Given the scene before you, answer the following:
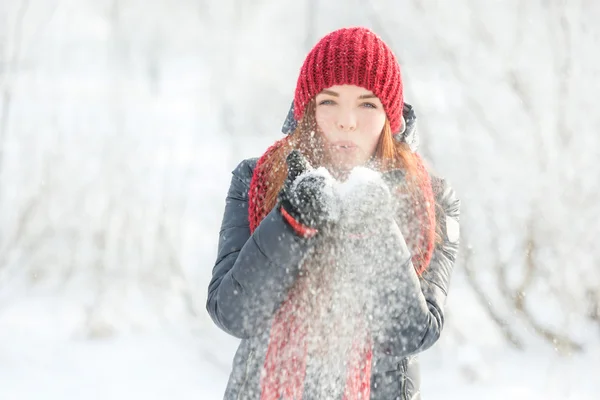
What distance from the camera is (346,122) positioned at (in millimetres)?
1310

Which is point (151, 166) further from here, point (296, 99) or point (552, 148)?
point (296, 99)

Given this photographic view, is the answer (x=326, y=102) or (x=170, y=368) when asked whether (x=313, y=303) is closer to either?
(x=326, y=102)

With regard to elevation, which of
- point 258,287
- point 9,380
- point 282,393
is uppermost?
point 9,380

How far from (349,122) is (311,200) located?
367 millimetres

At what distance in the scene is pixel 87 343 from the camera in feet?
13.6

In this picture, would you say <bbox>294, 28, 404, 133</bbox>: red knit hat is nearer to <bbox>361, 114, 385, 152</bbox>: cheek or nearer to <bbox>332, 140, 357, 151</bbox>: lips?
<bbox>361, 114, 385, 152</bbox>: cheek

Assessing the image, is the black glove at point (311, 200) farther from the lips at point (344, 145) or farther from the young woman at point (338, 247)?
the lips at point (344, 145)

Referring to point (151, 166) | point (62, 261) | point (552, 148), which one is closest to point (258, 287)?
point (552, 148)

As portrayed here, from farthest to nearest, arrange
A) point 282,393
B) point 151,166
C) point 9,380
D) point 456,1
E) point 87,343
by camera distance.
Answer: point 151,166 < point 456,1 < point 87,343 < point 9,380 < point 282,393

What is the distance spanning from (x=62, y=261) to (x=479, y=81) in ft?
13.3

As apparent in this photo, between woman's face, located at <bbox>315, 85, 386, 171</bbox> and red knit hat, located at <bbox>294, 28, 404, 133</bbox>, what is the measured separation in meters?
0.02

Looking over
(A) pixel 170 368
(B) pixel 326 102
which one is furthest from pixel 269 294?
(A) pixel 170 368

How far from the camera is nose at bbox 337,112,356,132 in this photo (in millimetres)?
1310

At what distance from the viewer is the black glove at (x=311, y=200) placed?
1009mm
